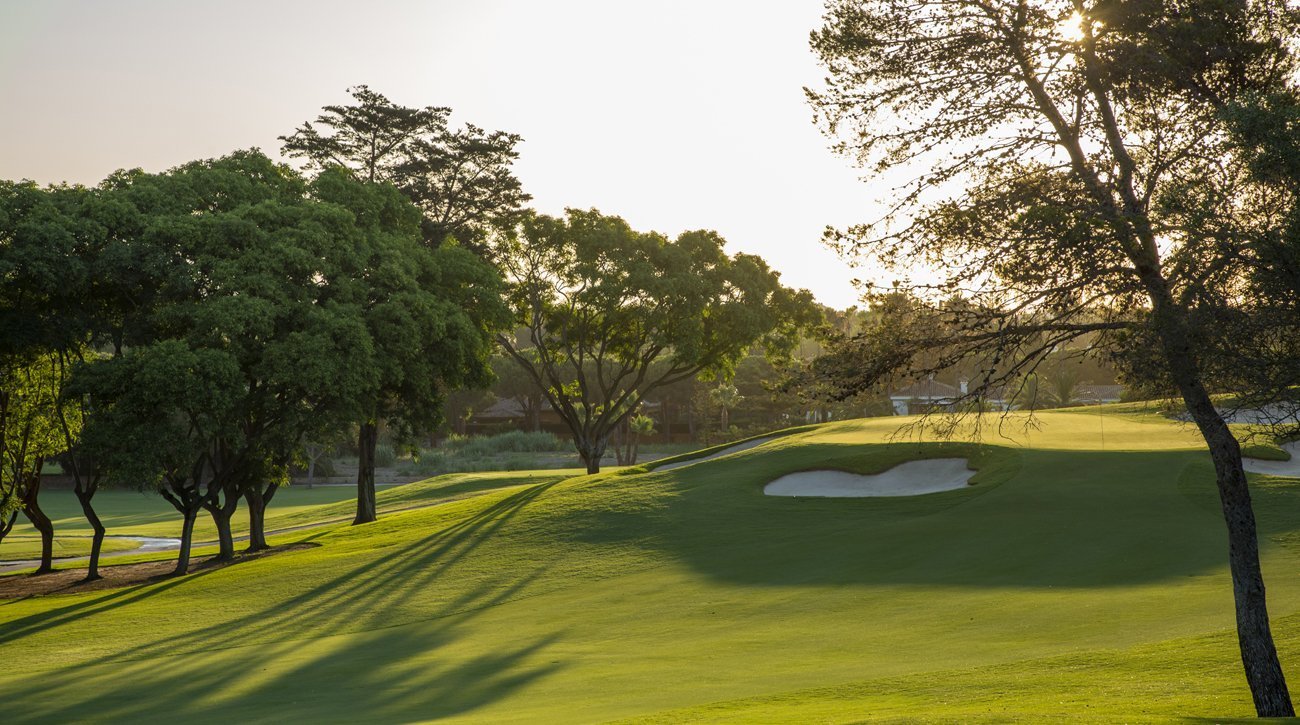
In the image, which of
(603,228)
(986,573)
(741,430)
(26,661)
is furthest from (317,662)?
(741,430)

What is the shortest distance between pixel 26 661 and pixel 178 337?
1224 cm

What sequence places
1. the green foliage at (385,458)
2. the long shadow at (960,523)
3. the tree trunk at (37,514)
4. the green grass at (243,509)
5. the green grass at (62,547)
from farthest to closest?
the green foliage at (385,458) → the green grass at (243,509) → the green grass at (62,547) → the tree trunk at (37,514) → the long shadow at (960,523)

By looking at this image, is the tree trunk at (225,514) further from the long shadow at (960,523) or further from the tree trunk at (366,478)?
the long shadow at (960,523)

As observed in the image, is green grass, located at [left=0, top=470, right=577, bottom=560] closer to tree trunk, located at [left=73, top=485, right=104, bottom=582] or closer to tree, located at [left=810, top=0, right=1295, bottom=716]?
tree trunk, located at [left=73, top=485, right=104, bottom=582]

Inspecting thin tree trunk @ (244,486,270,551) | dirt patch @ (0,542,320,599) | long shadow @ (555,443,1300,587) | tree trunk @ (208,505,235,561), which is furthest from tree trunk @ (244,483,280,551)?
long shadow @ (555,443,1300,587)

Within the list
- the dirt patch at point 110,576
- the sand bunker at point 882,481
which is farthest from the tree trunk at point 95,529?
the sand bunker at point 882,481

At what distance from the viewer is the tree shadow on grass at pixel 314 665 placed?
56.7 feet

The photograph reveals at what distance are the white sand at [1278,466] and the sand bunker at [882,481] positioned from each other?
7924 mm

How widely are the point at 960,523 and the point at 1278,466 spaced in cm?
1076

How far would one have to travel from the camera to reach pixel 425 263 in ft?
130

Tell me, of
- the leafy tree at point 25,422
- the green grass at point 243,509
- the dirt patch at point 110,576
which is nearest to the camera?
the dirt patch at point 110,576

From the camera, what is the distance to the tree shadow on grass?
56.7ft

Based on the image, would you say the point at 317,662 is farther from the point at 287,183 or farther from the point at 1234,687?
the point at 287,183

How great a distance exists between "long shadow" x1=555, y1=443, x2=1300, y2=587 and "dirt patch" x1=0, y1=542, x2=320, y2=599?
1183cm
